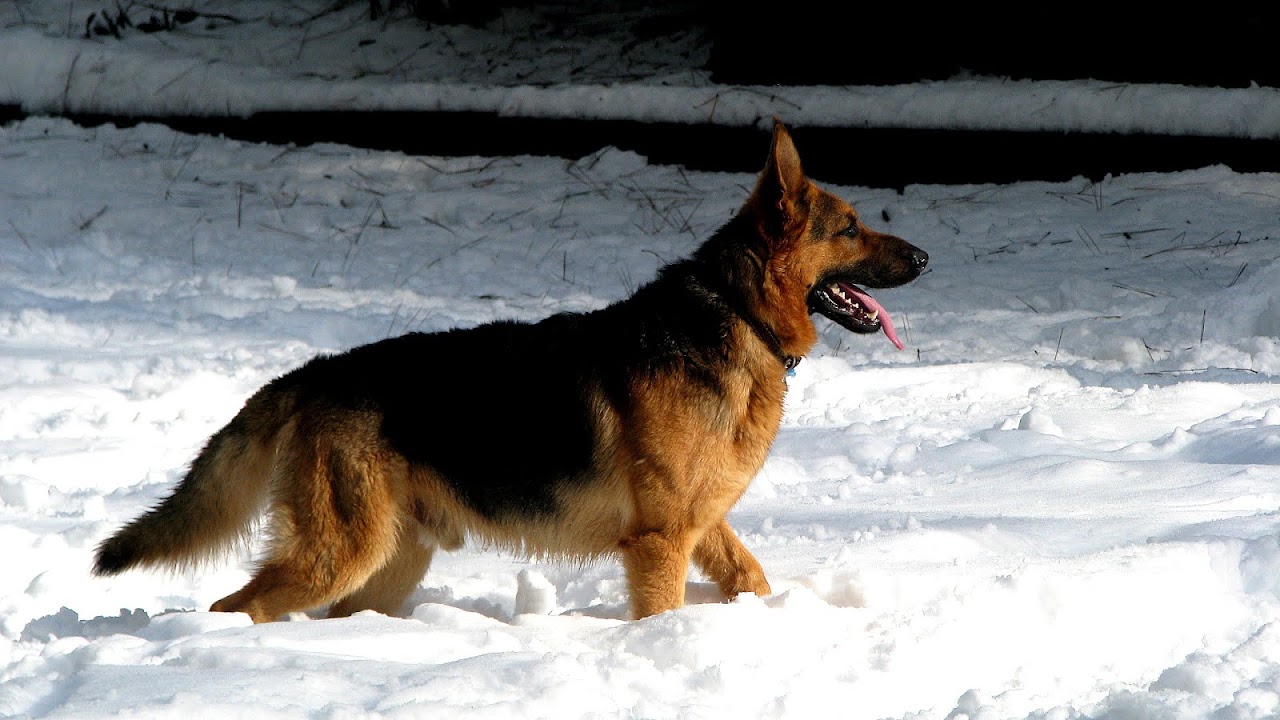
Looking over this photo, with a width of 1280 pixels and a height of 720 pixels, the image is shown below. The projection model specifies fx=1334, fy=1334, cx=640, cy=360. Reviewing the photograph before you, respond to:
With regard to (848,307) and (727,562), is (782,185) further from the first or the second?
(727,562)

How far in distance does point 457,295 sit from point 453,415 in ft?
12.3

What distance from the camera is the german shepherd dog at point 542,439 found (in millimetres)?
3738

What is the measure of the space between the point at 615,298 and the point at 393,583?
3.65 metres

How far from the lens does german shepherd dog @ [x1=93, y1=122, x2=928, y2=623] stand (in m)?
3.74

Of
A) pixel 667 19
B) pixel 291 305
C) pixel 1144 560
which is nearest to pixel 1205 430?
pixel 1144 560

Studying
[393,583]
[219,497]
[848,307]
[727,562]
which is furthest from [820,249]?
[219,497]

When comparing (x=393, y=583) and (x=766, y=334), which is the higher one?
(x=766, y=334)

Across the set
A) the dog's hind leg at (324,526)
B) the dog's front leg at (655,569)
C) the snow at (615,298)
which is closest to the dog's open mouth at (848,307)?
the snow at (615,298)

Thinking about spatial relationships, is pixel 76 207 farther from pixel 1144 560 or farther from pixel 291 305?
pixel 1144 560

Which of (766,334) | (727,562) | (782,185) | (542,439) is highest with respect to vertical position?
(782,185)

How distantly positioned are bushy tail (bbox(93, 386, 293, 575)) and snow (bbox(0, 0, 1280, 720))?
224 mm

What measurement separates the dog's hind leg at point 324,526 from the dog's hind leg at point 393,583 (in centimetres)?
27

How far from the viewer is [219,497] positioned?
12.7ft

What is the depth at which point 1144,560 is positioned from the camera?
12.6 ft
